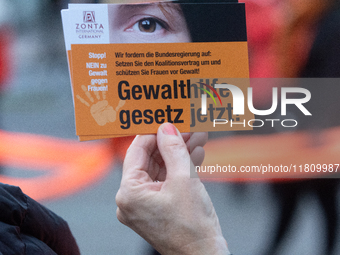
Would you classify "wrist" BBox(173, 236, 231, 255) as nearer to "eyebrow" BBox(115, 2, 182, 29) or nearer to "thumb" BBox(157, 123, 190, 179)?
"thumb" BBox(157, 123, 190, 179)

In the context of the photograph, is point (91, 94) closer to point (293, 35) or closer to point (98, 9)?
point (98, 9)

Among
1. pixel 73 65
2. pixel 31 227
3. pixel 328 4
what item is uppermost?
pixel 328 4

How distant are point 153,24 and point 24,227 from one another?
80 cm

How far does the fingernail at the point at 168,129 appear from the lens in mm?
666

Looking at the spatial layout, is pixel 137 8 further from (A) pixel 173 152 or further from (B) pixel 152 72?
(A) pixel 173 152

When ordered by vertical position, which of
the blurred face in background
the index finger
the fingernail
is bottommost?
the index finger

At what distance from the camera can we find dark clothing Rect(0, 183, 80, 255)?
58 centimetres

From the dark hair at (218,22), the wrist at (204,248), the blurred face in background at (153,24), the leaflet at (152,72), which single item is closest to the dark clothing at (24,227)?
the leaflet at (152,72)

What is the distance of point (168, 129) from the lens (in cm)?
67

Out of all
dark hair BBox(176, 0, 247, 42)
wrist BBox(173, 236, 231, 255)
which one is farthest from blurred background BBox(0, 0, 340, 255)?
wrist BBox(173, 236, 231, 255)

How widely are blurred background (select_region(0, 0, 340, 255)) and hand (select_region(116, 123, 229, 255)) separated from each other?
0.62 m

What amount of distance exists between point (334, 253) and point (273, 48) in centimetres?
107

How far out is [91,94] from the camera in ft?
2.23

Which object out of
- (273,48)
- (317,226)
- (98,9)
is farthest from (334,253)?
(98,9)
